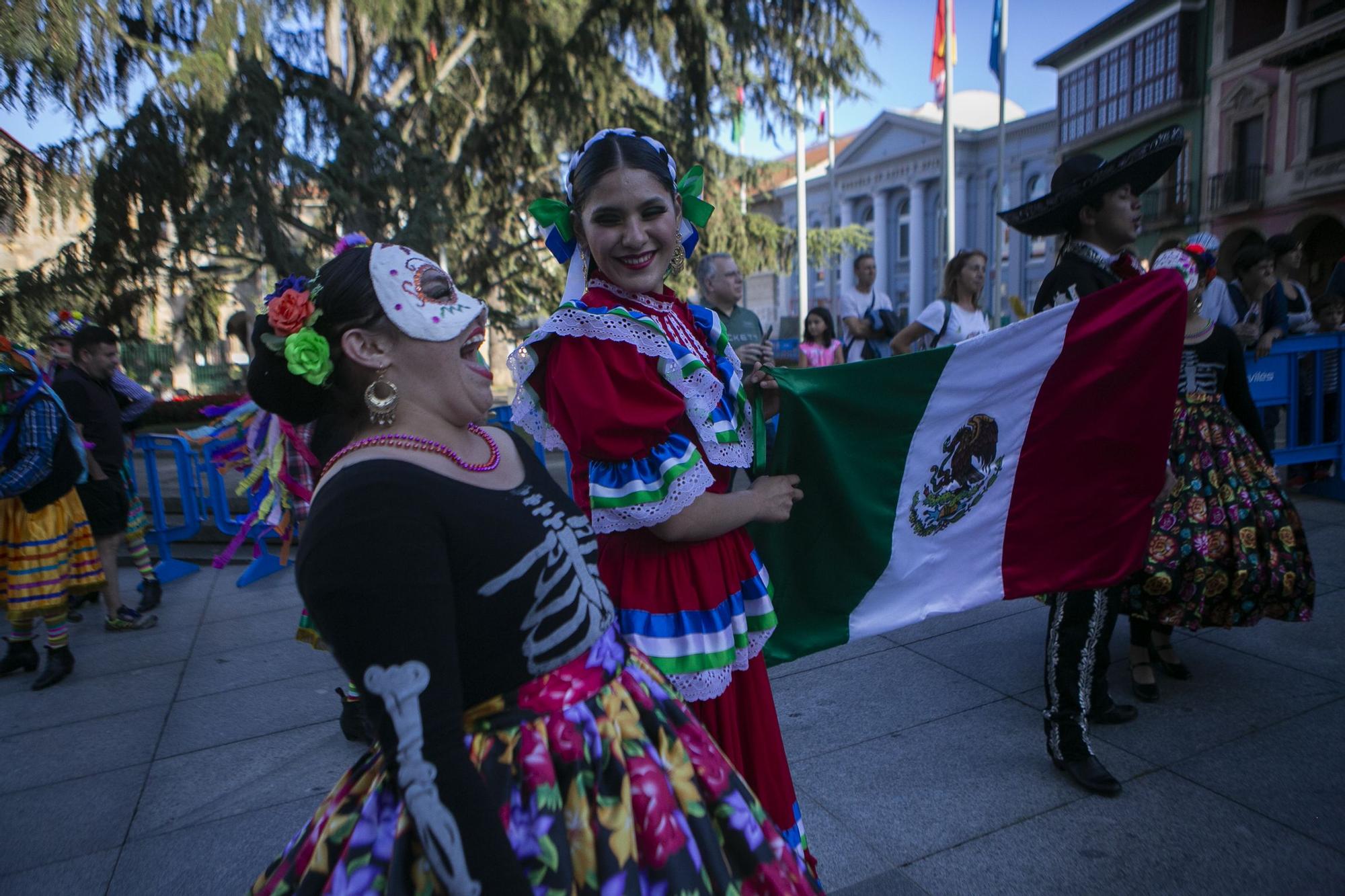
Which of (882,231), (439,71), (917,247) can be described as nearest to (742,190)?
(439,71)

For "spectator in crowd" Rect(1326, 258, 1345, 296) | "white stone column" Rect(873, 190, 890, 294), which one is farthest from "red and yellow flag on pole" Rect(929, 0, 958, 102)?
"white stone column" Rect(873, 190, 890, 294)

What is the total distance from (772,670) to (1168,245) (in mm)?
2897

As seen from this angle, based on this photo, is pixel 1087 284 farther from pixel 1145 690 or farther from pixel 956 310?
pixel 956 310

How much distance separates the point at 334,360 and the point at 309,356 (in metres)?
0.06

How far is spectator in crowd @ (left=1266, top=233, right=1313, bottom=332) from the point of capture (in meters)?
7.00

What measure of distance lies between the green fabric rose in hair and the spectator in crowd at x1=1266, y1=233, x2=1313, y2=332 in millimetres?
7486

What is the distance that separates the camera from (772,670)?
13.5ft

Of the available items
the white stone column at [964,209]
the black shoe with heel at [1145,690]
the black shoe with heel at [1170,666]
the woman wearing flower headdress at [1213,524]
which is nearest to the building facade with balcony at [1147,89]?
the white stone column at [964,209]

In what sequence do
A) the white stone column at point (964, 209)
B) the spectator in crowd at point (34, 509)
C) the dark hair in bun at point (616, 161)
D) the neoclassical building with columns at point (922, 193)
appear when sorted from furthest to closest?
1. the white stone column at point (964, 209)
2. the neoclassical building with columns at point (922, 193)
3. the spectator in crowd at point (34, 509)
4. the dark hair in bun at point (616, 161)

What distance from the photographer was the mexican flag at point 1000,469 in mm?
2674

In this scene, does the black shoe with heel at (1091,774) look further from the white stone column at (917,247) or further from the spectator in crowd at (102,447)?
the white stone column at (917,247)

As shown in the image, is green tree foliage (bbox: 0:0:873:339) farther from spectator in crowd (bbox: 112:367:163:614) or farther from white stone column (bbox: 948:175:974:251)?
white stone column (bbox: 948:175:974:251)

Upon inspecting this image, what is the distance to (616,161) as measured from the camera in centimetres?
194

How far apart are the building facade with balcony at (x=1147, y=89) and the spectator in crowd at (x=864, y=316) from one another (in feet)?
69.4
